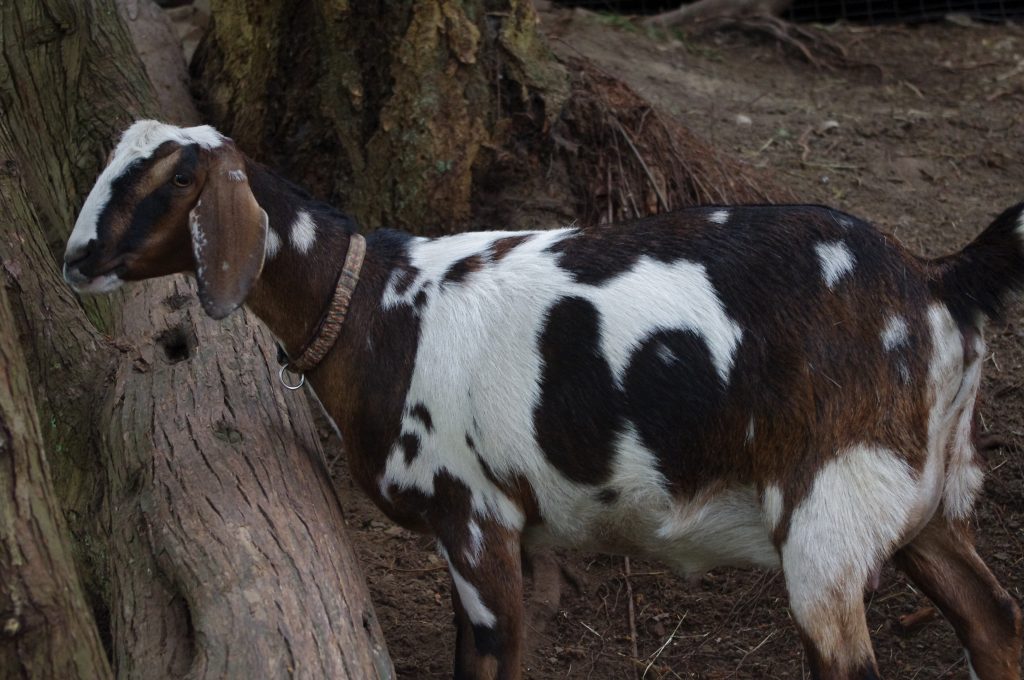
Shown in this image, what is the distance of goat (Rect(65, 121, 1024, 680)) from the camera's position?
3430 millimetres

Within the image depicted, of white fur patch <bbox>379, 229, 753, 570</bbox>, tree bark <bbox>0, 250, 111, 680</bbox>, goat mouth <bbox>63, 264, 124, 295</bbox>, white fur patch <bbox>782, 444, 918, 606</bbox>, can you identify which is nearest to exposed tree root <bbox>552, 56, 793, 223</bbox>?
white fur patch <bbox>379, 229, 753, 570</bbox>

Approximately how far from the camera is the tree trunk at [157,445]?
3.32 meters

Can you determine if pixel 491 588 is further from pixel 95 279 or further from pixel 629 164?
pixel 629 164

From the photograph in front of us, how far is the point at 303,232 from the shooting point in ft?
12.7

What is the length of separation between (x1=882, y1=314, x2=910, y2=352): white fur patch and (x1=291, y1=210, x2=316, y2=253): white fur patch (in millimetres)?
1755

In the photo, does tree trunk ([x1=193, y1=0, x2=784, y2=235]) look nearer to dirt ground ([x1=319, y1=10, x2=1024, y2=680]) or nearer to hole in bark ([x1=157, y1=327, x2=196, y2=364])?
dirt ground ([x1=319, y1=10, x2=1024, y2=680])

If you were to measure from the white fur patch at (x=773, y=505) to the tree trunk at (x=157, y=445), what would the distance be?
45.4 inches

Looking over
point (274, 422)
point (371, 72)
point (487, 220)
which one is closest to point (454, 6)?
point (371, 72)

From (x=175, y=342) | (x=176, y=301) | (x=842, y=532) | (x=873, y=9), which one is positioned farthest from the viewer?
(x=873, y=9)

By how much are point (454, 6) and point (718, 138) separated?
194 centimetres

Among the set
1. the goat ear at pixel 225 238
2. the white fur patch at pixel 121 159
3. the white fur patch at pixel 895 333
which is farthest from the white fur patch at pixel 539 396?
the white fur patch at pixel 121 159

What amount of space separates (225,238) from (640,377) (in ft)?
4.17

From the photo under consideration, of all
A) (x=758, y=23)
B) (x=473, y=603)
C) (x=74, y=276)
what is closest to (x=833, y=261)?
(x=473, y=603)

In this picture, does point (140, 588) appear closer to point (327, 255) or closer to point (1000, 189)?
point (327, 255)
